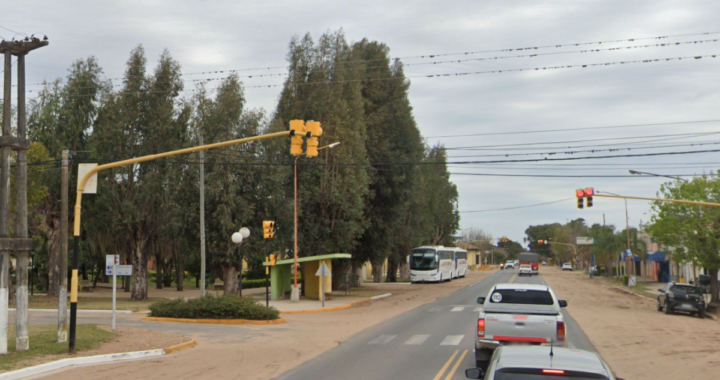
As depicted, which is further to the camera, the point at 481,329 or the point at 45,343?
the point at 45,343

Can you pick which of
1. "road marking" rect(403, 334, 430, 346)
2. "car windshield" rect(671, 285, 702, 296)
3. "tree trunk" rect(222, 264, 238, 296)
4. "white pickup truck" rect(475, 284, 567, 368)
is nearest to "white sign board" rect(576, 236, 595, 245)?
"car windshield" rect(671, 285, 702, 296)

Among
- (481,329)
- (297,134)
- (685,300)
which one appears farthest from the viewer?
(685,300)

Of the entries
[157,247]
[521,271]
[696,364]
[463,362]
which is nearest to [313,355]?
[463,362]

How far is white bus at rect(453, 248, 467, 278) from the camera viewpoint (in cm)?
7950

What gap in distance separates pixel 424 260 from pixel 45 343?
48138 mm

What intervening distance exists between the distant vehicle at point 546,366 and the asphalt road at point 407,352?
293 inches

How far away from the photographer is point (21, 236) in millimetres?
17938

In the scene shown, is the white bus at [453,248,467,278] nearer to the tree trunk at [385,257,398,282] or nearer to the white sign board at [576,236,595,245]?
the tree trunk at [385,257,398,282]

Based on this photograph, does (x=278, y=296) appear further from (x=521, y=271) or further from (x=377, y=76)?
(x=521, y=271)

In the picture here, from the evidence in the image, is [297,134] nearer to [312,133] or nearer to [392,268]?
[312,133]

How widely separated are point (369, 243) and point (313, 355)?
1342 inches

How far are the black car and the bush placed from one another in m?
19.0

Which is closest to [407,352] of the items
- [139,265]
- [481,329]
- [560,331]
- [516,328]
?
[481,329]

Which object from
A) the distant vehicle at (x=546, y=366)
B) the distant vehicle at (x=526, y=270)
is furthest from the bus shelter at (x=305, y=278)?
the distant vehicle at (x=526, y=270)
